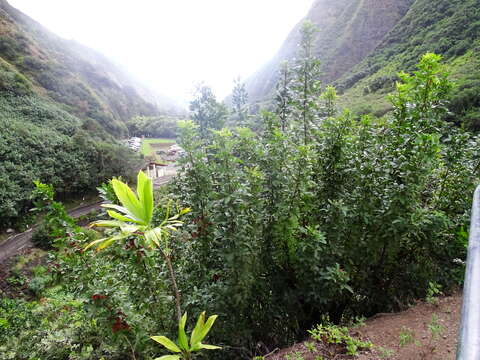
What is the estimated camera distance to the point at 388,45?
4278 centimetres

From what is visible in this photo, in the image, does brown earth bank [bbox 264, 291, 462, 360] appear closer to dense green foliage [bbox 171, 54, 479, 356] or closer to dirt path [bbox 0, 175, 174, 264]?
dense green foliage [bbox 171, 54, 479, 356]

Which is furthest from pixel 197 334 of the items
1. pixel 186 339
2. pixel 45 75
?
pixel 45 75

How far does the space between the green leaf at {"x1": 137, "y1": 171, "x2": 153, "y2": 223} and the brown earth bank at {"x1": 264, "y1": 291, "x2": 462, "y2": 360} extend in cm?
188

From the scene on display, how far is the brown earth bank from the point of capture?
196 centimetres

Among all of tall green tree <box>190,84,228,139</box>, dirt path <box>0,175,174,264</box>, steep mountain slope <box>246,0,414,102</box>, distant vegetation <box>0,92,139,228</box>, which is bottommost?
dirt path <box>0,175,174,264</box>

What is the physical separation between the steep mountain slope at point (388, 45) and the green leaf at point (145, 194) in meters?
2.68

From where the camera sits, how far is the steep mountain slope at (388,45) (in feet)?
59.3

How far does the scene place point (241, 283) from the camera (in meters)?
2.41

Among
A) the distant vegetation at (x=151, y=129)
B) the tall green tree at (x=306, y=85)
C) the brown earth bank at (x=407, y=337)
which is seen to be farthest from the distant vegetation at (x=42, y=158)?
the distant vegetation at (x=151, y=129)

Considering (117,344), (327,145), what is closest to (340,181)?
(327,145)

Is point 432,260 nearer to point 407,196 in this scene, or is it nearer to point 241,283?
point 407,196

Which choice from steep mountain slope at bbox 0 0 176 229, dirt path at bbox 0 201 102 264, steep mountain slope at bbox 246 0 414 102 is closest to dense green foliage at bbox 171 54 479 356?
dirt path at bbox 0 201 102 264

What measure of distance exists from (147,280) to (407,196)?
9.49 feet

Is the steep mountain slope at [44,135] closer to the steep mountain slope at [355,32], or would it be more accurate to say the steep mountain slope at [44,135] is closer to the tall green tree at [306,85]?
the tall green tree at [306,85]
